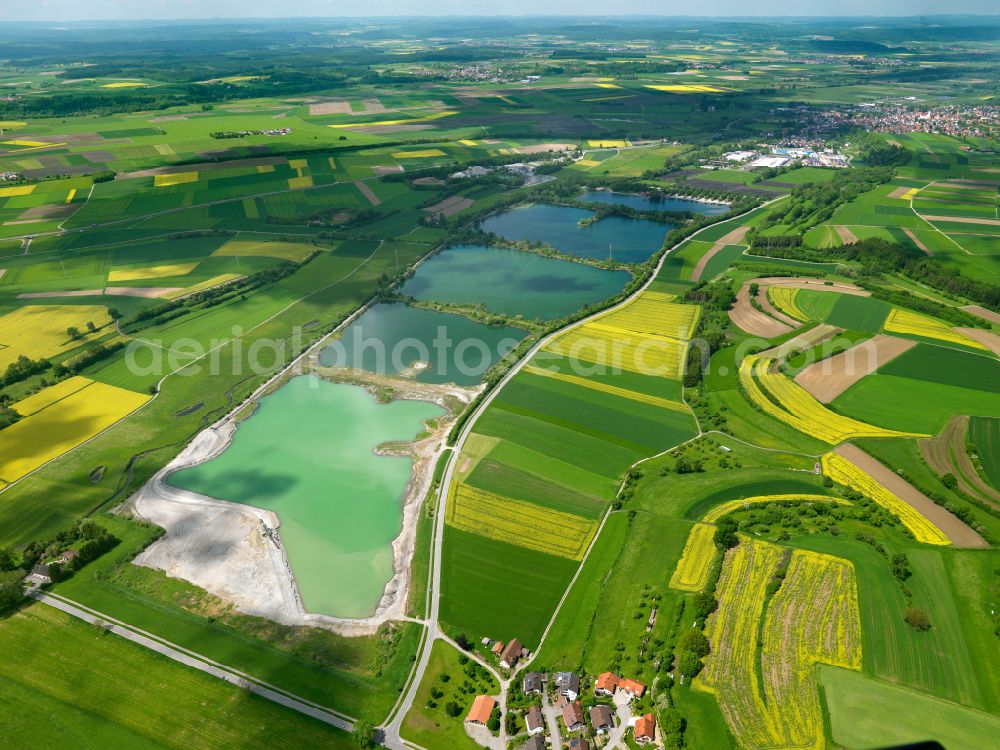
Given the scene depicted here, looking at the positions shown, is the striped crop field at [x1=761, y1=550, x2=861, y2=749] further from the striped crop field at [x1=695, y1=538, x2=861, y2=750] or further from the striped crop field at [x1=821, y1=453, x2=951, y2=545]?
the striped crop field at [x1=821, y1=453, x2=951, y2=545]

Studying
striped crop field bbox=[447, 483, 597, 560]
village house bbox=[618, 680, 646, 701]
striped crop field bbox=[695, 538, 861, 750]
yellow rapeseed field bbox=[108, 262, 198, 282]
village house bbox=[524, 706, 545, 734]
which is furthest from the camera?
yellow rapeseed field bbox=[108, 262, 198, 282]

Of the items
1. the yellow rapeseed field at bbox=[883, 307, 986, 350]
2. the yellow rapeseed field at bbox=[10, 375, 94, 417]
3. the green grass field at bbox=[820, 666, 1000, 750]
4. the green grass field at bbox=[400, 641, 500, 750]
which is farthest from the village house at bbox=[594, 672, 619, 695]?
the yellow rapeseed field at bbox=[10, 375, 94, 417]

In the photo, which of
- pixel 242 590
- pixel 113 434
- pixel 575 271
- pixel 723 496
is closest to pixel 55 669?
pixel 242 590

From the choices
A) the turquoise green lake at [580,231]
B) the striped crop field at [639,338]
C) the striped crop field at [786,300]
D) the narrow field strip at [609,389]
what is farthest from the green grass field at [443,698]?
the turquoise green lake at [580,231]

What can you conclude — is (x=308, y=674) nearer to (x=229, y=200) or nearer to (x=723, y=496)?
(x=723, y=496)

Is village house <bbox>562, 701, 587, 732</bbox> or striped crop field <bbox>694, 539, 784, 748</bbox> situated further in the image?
village house <bbox>562, 701, 587, 732</bbox>

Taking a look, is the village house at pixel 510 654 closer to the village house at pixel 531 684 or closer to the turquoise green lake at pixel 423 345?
the village house at pixel 531 684
